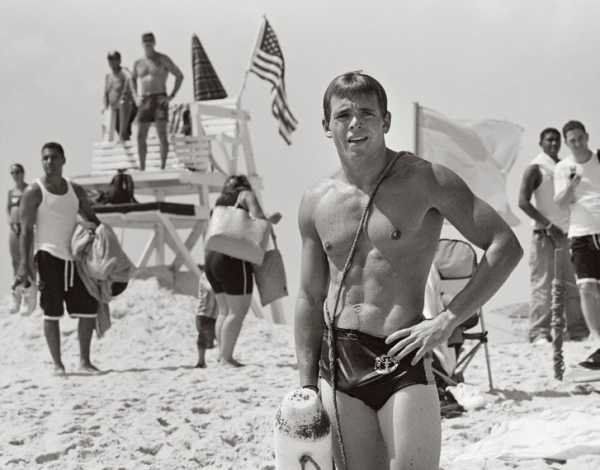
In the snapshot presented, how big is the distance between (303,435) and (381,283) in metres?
0.53

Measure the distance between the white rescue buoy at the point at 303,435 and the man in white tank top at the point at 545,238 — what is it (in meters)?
5.96

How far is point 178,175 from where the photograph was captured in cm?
1817

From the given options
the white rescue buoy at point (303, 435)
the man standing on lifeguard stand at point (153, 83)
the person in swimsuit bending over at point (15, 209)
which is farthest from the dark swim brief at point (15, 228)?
the white rescue buoy at point (303, 435)

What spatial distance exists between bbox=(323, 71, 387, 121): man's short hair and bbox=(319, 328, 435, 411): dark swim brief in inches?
27.8

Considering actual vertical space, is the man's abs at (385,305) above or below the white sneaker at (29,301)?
above

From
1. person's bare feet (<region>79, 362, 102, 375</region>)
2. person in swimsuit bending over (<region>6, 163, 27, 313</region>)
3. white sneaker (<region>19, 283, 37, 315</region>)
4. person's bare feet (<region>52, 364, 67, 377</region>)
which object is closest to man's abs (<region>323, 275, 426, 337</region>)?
person's bare feet (<region>52, 364, 67, 377</region>)

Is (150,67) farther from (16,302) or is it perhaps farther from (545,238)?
(545,238)

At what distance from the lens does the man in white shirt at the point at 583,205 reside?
8.21 metres

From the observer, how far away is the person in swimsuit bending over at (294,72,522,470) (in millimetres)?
3010

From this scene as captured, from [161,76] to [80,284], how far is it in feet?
24.4

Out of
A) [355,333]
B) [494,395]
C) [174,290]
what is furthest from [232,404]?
[174,290]

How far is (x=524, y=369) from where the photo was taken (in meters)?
9.31

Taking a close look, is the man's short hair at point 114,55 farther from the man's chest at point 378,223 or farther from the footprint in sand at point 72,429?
the man's chest at point 378,223

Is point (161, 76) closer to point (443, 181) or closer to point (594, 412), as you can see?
point (594, 412)
